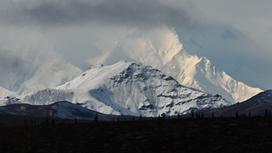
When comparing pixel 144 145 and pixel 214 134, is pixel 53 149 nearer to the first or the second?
pixel 144 145

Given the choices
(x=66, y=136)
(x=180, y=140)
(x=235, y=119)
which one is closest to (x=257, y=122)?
(x=235, y=119)

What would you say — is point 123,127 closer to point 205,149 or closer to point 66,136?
point 66,136

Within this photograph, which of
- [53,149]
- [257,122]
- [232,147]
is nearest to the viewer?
[232,147]

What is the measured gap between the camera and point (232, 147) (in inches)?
3809

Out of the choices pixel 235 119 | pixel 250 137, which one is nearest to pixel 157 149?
pixel 250 137

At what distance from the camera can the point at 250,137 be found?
4003 inches

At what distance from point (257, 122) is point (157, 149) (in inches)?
682

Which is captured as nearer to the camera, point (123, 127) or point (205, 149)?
point (205, 149)

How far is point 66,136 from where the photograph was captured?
368ft

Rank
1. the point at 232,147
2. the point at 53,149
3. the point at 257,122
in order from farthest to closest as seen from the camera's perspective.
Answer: the point at 257,122 → the point at 53,149 → the point at 232,147

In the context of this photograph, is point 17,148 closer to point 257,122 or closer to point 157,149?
point 157,149

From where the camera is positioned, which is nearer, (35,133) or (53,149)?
(53,149)

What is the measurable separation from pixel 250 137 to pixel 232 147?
18.4ft

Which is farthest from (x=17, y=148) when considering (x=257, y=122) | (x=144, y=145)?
(x=257, y=122)
